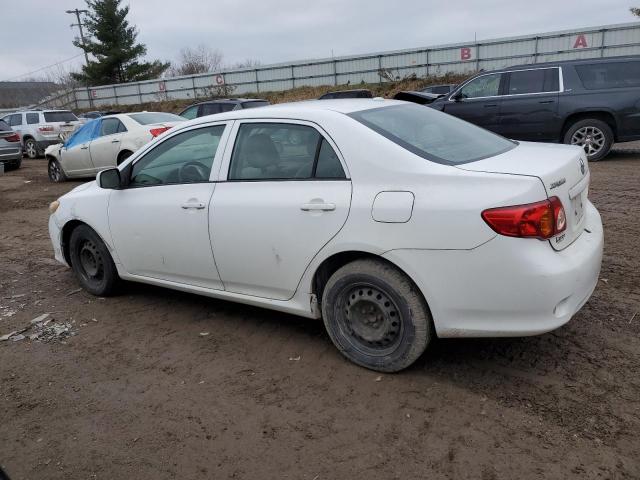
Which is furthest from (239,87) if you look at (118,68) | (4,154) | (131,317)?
(131,317)

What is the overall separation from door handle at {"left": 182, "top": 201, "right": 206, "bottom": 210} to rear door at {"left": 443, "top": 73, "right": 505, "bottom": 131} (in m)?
7.96

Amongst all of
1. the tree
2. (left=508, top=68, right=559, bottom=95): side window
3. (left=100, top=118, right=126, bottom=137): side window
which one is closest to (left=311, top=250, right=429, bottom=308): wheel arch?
(left=508, top=68, right=559, bottom=95): side window

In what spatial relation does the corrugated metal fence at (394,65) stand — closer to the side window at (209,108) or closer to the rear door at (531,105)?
the rear door at (531,105)

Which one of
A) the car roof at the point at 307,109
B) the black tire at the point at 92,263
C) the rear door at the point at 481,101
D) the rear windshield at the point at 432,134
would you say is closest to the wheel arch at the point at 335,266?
the rear windshield at the point at 432,134

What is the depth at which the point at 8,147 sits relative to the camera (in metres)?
15.1

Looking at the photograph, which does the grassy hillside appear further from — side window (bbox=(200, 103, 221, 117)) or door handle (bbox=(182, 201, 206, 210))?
door handle (bbox=(182, 201, 206, 210))

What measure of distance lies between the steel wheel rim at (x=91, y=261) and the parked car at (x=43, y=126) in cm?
1571

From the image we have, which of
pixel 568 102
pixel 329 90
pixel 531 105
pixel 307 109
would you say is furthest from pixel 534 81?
pixel 329 90

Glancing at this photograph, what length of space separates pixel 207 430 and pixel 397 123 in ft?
7.16

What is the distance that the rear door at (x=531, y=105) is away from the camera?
9781 mm

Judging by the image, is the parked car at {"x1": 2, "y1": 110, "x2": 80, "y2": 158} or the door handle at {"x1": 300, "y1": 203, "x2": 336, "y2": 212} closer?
the door handle at {"x1": 300, "y1": 203, "x2": 336, "y2": 212}

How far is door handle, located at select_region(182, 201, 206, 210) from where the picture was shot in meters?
3.76

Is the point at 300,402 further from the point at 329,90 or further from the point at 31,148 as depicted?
the point at 329,90

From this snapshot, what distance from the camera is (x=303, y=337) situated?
3812 millimetres
